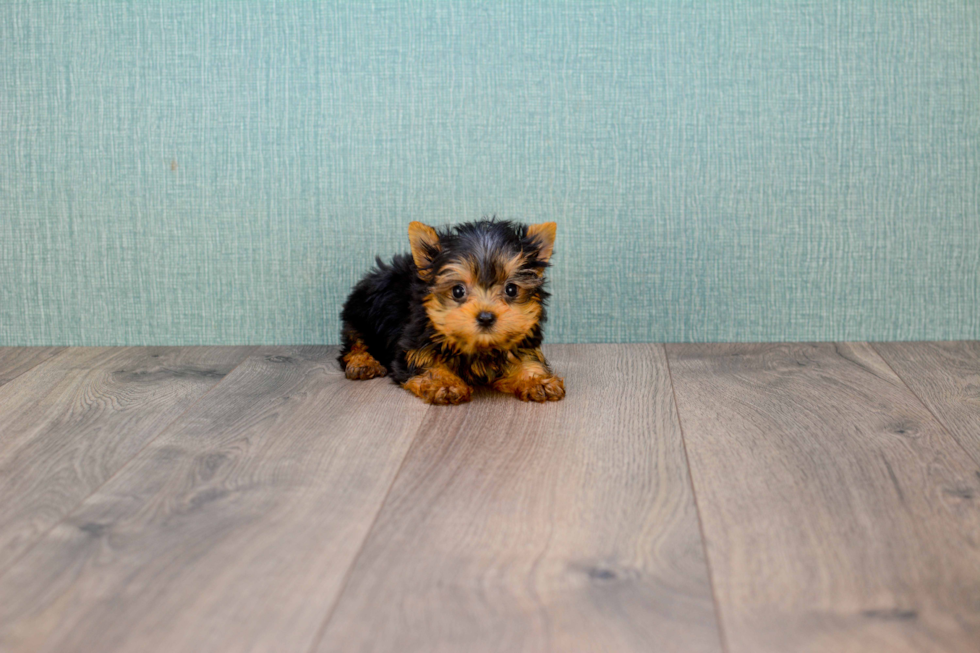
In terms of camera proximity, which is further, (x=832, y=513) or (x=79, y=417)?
(x=79, y=417)

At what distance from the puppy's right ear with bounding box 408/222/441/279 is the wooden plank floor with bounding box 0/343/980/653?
33 cm

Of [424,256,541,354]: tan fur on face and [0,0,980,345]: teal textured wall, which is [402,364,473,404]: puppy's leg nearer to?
[424,256,541,354]: tan fur on face

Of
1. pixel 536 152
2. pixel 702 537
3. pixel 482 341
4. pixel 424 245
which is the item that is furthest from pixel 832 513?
pixel 536 152

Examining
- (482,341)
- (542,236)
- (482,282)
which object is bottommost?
(482,341)

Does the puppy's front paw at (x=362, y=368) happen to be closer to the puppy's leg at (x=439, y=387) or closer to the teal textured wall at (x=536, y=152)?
the puppy's leg at (x=439, y=387)

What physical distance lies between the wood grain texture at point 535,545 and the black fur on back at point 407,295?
28cm

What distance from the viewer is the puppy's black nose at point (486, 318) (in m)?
2.04

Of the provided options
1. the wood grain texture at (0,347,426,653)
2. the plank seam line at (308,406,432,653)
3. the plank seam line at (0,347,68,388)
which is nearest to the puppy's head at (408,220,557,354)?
the wood grain texture at (0,347,426,653)

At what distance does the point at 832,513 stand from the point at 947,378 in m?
1.10

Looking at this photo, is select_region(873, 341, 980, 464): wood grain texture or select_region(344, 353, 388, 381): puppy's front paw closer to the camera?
select_region(873, 341, 980, 464): wood grain texture

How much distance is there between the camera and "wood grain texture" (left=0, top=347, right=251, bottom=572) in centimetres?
153

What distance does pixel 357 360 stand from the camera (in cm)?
238

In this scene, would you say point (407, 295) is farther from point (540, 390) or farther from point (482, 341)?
point (540, 390)

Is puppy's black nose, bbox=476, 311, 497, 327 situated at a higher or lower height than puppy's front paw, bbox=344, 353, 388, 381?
higher
